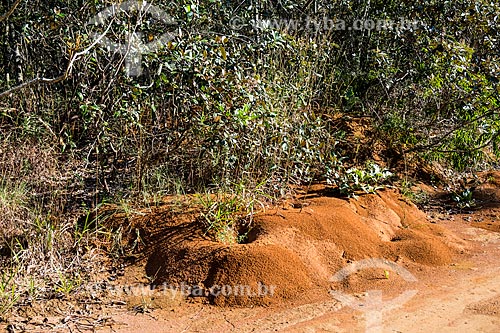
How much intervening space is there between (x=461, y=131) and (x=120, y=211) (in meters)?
4.41

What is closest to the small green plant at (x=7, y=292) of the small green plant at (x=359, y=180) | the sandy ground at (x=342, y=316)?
the sandy ground at (x=342, y=316)

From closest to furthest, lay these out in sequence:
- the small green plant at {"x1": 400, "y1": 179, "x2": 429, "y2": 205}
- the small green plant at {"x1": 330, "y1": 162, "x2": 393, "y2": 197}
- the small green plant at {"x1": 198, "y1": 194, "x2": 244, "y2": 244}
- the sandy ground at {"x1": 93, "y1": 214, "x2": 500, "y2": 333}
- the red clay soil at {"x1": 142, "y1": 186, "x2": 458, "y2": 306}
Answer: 1. the sandy ground at {"x1": 93, "y1": 214, "x2": 500, "y2": 333}
2. the red clay soil at {"x1": 142, "y1": 186, "x2": 458, "y2": 306}
3. the small green plant at {"x1": 198, "y1": 194, "x2": 244, "y2": 244}
4. the small green plant at {"x1": 330, "y1": 162, "x2": 393, "y2": 197}
5. the small green plant at {"x1": 400, "y1": 179, "x2": 429, "y2": 205}

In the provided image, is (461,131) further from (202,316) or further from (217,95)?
(202,316)

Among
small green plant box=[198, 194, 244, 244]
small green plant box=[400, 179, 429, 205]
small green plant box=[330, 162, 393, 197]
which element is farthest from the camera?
small green plant box=[400, 179, 429, 205]

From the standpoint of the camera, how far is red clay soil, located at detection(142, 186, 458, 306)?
417cm

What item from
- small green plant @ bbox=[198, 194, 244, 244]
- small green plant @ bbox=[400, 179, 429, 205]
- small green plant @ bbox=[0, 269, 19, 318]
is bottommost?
small green plant @ bbox=[0, 269, 19, 318]

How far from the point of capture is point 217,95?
482 cm

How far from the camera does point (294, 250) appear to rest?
450 cm

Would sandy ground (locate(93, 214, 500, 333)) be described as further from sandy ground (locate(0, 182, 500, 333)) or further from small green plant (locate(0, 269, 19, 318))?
small green plant (locate(0, 269, 19, 318))

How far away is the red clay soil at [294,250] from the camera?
13.7ft

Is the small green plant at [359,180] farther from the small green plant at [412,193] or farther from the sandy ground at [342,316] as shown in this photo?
the sandy ground at [342,316]

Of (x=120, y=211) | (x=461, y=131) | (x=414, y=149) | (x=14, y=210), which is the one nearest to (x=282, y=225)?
(x=120, y=211)

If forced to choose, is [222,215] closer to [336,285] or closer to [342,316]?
[336,285]

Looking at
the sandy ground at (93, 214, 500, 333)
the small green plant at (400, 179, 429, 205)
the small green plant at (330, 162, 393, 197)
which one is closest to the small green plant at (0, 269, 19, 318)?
the sandy ground at (93, 214, 500, 333)
